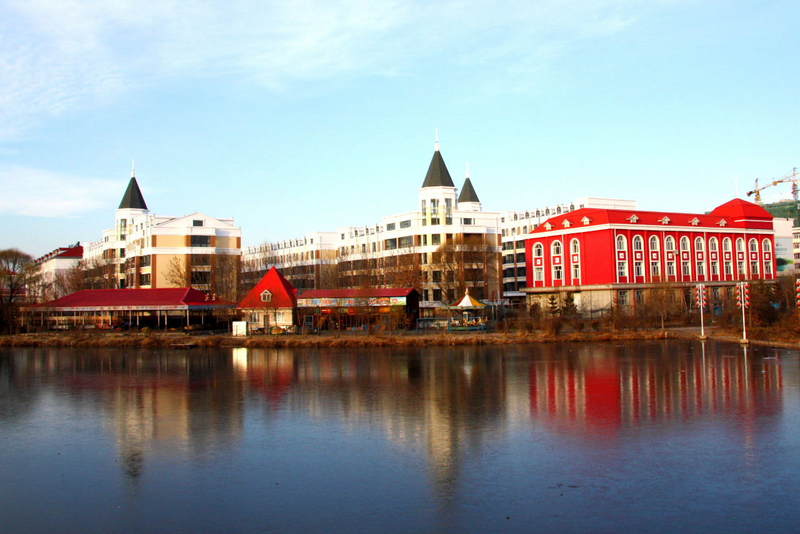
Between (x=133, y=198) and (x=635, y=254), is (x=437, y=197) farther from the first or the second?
(x=133, y=198)

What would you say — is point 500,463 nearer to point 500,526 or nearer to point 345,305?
point 500,526

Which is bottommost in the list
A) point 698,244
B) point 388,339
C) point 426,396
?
point 426,396

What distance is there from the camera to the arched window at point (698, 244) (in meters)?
78.9

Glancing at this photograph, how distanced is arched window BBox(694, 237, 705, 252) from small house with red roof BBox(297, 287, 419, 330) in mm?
35245

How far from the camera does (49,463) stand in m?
15.5

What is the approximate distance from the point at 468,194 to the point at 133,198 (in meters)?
49.9

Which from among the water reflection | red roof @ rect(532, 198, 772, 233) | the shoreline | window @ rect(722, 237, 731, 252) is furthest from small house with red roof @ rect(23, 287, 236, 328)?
window @ rect(722, 237, 731, 252)

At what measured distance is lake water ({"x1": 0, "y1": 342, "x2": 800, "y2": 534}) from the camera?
11297 mm

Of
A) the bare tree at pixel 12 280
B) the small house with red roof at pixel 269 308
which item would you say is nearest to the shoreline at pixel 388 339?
the small house with red roof at pixel 269 308

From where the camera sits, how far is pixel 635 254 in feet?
241

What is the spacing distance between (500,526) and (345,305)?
50.6 meters

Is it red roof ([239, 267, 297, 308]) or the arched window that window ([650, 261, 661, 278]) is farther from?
red roof ([239, 267, 297, 308])

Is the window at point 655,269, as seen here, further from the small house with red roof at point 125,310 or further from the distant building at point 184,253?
the distant building at point 184,253

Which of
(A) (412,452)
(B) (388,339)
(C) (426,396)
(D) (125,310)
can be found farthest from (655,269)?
(A) (412,452)
